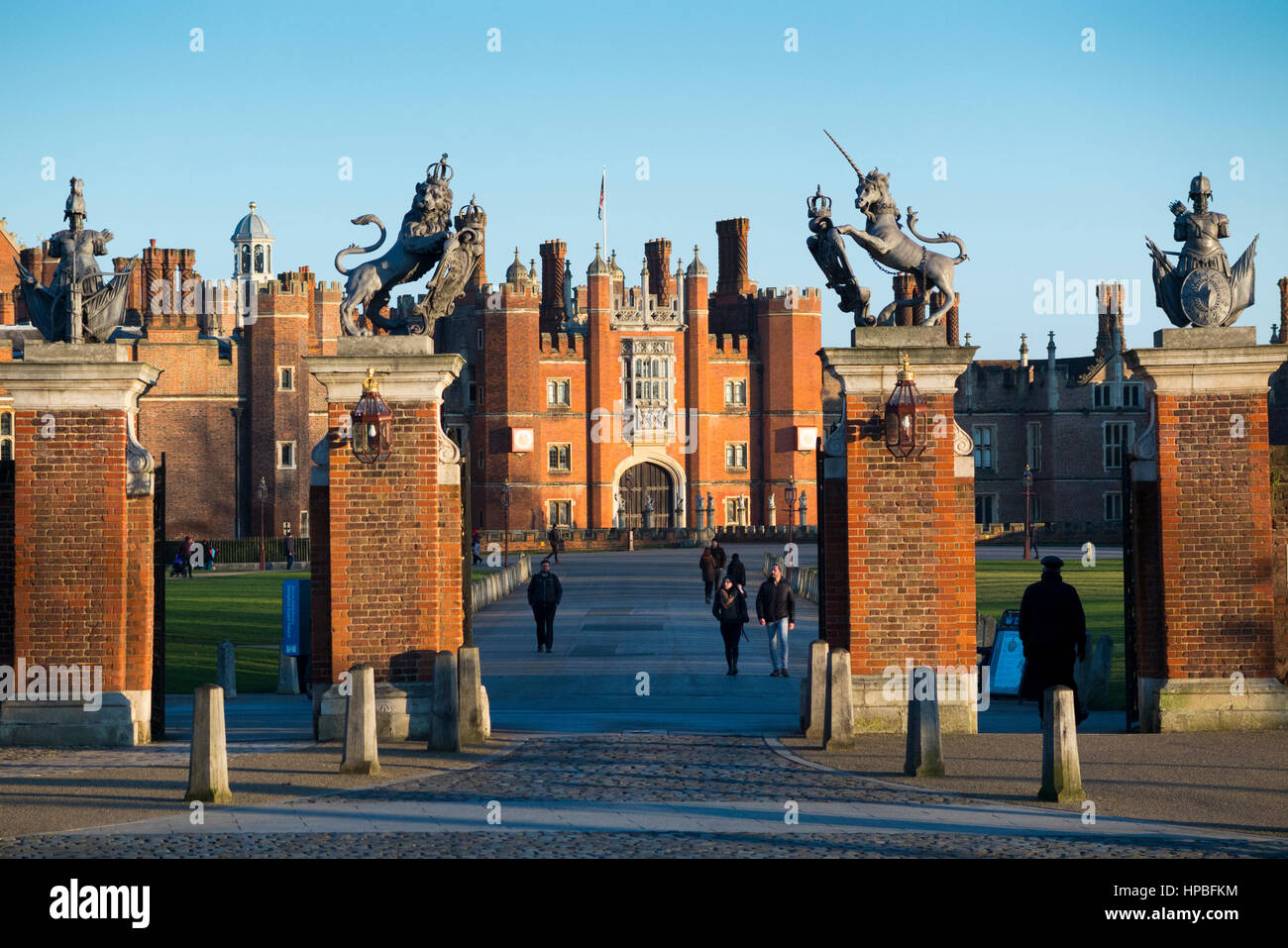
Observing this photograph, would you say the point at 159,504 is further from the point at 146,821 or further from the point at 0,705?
the point at 146,821

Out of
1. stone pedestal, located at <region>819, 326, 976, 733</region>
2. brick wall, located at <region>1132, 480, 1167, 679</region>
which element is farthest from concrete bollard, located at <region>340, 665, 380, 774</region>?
brick wall, located at <region>1132, 480, 1167, 679</region>

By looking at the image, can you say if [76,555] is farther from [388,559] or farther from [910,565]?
[910,565]

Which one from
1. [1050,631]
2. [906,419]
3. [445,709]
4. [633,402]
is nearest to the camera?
[1050,631]

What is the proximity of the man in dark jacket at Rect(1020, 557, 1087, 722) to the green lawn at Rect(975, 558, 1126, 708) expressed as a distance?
19.0 ft

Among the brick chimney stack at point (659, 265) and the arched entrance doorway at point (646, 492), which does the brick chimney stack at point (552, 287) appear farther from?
the arched entrance doorway at point (646, 492)

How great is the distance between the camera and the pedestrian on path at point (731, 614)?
2216cm

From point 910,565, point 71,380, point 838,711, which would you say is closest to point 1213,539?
point 910,565

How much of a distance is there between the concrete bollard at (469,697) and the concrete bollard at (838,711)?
311cm

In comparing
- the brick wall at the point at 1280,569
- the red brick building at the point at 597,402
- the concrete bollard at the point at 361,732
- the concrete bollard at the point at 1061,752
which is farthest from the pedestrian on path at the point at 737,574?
the red brick building at the point at 597,402

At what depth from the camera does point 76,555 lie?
14555mm

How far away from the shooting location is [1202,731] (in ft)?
47.2

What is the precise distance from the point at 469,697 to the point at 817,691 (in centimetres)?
316

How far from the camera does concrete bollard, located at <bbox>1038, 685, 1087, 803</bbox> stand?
11.1 metres

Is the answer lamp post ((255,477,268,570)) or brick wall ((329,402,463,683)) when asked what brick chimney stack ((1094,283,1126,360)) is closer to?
lamp post ((255,477,268,570))
